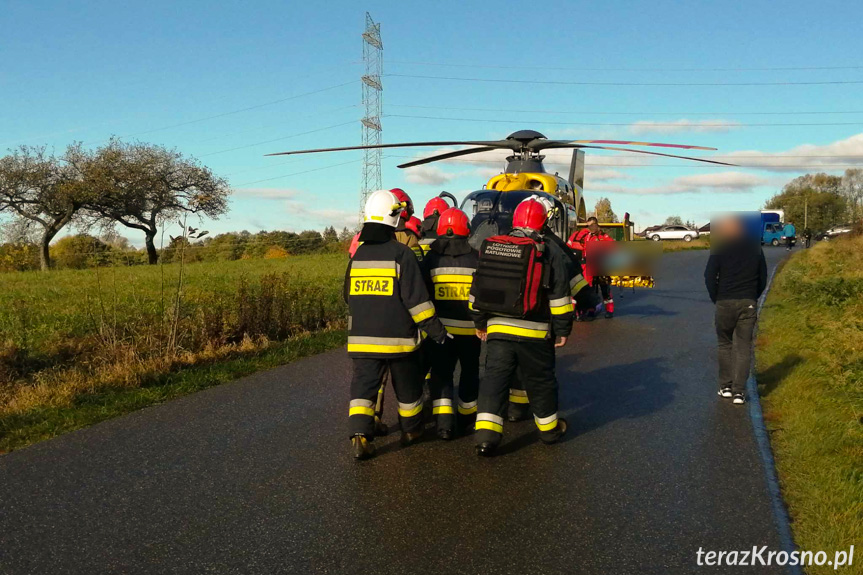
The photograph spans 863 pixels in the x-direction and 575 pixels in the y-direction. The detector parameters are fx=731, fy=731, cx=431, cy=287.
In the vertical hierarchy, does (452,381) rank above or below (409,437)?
above

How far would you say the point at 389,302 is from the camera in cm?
564

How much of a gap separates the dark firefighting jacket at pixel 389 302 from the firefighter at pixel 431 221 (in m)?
1.11

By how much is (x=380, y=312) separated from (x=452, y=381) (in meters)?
1.15

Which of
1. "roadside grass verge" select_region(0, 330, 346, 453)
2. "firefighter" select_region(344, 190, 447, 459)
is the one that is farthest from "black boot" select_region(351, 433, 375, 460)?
"roadside grass verge" select_region(0, 330, 346, 453)

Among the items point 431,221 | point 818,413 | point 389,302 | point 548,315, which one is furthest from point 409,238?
point 818,413

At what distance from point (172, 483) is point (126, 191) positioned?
52.8 meters

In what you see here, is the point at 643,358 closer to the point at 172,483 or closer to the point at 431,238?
the point at 431,238

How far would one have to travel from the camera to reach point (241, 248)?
51.3 m

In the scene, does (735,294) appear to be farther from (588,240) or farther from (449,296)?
(588,240)

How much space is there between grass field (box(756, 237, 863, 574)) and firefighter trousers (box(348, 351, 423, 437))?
2.75 m

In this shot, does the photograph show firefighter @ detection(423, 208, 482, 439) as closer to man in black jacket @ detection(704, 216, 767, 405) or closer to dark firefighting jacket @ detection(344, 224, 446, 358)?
dark firefighting jacket @ detection(344, 224, 446, 358)

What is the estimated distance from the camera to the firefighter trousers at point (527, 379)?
19.2ft

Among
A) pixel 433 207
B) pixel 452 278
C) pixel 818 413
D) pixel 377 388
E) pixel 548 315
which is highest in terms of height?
pixel 433 207

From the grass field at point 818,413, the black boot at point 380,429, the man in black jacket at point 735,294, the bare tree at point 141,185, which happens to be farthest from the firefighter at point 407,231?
the bare tree at point 141,185
